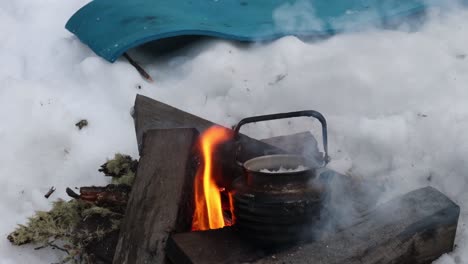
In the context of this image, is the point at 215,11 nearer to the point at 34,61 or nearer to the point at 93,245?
the point at 34,61

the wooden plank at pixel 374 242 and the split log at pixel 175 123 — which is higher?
the split log at pixel 175 123

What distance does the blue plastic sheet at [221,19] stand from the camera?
170 inches

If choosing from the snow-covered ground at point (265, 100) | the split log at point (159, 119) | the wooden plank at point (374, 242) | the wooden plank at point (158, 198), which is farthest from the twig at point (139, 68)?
the wooden plank at point (374, 242)

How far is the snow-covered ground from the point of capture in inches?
124

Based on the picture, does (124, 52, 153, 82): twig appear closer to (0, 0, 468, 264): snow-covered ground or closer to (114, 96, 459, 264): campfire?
(0, 0, 468, 264): snow-covered ground

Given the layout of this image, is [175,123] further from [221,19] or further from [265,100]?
[221,19]

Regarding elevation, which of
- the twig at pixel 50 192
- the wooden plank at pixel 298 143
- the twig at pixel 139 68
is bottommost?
the twig at pixel 50 192

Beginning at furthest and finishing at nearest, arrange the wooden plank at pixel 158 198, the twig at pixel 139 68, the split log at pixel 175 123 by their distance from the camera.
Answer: the twig at pixel 139 68
the split log at pixel 175 123
the wooden plank at pixel 158 198

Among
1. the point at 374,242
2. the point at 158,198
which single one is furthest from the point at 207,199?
the point at 374,242

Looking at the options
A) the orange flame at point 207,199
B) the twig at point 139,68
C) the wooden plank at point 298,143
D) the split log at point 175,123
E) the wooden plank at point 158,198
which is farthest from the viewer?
the twig at point 139,68

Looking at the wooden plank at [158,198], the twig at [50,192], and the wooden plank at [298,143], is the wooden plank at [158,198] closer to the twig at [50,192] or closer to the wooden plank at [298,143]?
the wooden plank at [298,143]

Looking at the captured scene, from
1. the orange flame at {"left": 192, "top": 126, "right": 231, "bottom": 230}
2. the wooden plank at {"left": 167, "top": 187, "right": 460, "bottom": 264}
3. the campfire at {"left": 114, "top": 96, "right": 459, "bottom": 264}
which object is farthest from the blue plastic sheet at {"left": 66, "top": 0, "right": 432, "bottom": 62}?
the wooden plank at {"left": 167, "top": 187, "right": 460, "bottom": 264}

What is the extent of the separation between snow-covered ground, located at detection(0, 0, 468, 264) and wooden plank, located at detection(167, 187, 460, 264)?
22 centimetres

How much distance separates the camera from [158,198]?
8.19ft
